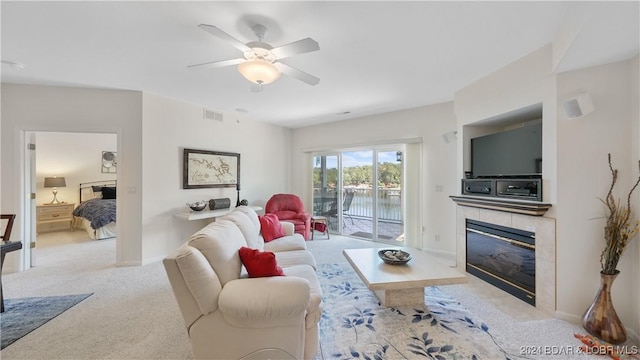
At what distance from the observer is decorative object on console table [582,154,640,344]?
1.86 meters

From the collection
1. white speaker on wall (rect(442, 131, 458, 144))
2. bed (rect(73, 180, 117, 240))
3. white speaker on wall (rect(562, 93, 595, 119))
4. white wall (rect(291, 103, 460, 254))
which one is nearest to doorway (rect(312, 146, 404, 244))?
white wall (rect(291, 103, 460, 254))

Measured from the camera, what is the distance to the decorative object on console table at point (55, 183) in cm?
571

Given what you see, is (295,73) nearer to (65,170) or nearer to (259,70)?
(259,70)

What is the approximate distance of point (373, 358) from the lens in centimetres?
171

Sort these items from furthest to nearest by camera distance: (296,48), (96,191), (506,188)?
(96,191)
(506,188)
(296,48)

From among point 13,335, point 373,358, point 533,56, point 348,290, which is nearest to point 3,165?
point 13,335

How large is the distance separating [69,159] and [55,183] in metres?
0.64

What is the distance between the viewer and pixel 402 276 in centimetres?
211

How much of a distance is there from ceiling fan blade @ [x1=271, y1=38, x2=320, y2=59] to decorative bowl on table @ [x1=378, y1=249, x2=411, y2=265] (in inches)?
77.2

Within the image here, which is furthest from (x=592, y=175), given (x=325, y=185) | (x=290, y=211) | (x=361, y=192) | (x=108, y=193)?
(x=108, y=193)

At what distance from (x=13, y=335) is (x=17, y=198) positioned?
7.49 feet

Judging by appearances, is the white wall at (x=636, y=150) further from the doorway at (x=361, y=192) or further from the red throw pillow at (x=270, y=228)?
the red throw pillow at (x=270, y=228)

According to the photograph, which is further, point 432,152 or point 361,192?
point 361,192

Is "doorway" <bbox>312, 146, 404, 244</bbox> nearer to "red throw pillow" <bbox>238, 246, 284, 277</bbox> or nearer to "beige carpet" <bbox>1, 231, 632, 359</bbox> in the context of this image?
"beige carpet" <bbox>1, 231, 632, 359</bbox>
